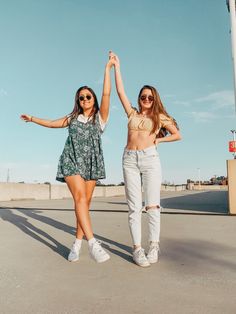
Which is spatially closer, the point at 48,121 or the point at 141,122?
the point at 141,122

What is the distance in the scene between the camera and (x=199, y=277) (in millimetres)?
2365

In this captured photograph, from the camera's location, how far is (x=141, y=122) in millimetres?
3186

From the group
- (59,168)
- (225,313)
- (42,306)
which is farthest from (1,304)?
(59,168)

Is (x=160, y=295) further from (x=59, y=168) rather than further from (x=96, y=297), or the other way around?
(x=59, y=168)

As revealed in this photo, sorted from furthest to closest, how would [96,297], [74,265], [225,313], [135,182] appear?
[135,182]
[74,265]
[96,297]
[225,313]

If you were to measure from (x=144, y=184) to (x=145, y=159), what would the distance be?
0.83 feet

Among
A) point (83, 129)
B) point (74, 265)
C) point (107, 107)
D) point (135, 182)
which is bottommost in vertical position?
point (74, 265)

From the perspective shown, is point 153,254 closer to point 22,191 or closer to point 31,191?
point 22,191

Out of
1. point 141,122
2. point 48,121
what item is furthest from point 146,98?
point 48,121

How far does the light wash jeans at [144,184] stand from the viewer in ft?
9.96

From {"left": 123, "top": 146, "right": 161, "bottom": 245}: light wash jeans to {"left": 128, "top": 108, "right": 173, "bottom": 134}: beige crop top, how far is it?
23 cm

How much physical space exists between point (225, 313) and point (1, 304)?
1294mm

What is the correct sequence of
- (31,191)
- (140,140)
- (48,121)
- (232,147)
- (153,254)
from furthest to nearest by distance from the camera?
(31,191), (232,147), (48,121), (140,140), (153,254)

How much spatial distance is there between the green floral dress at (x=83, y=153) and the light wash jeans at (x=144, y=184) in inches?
13.9
